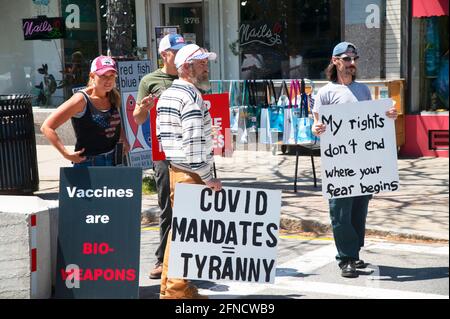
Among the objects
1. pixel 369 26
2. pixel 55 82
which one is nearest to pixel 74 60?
pixel 55 82

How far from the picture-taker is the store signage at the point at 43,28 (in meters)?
16.8

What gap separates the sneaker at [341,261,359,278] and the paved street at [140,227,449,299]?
6 centimetres

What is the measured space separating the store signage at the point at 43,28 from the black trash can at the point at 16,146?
6.61m

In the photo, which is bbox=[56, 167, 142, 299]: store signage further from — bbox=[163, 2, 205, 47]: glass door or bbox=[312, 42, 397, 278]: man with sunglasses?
bbox=[163, 2, 205, 47]: glass door

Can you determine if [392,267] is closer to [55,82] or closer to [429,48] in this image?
[429,48]

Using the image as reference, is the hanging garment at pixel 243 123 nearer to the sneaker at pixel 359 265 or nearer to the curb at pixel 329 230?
the curb at pixel 329 230

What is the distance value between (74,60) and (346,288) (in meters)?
11.4

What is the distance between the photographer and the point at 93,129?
640 centimetres

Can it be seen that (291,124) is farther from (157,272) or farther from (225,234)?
(225,234)

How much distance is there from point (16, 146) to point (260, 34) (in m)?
6.07

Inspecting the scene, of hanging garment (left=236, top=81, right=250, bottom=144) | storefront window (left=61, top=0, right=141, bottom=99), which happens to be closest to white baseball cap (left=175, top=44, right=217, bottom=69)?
hanging garment (left=236, top=81, right=250, bottom=144)

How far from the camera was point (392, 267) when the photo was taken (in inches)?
286

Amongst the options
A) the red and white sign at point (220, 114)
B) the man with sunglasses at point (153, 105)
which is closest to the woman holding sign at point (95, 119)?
the man with sunglasses at point (153, 105)

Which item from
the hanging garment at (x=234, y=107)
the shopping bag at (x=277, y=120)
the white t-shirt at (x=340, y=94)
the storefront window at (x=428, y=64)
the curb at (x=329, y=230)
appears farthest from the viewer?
the hanging garment at (x=234, y=107)
